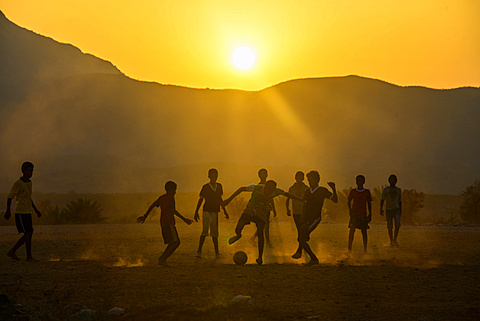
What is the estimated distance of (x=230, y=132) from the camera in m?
119

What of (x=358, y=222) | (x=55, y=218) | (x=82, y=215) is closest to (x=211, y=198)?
(x=358, y=222)

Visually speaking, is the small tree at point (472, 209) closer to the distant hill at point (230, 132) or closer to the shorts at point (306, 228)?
the shorts at point (306, 228)

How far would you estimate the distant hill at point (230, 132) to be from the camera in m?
98.6

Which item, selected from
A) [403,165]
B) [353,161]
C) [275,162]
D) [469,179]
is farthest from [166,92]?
[469,179]

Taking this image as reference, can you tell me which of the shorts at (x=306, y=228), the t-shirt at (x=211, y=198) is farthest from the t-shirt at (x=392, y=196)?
the t-shirt at (x=211, y=198)

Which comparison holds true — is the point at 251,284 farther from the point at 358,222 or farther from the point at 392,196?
the point at 392,196

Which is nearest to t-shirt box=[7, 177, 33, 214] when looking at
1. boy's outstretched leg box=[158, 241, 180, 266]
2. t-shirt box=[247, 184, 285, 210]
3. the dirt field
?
the dirt field

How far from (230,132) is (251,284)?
108745 mm

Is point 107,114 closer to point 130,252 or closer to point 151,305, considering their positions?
point 130,252

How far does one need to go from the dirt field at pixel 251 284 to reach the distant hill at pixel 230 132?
70.5 m

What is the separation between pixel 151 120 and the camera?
12344 cm

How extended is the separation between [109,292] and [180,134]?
4337 inches

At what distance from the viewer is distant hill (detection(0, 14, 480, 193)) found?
98.6 metres

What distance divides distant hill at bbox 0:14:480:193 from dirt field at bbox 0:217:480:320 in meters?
70.5
